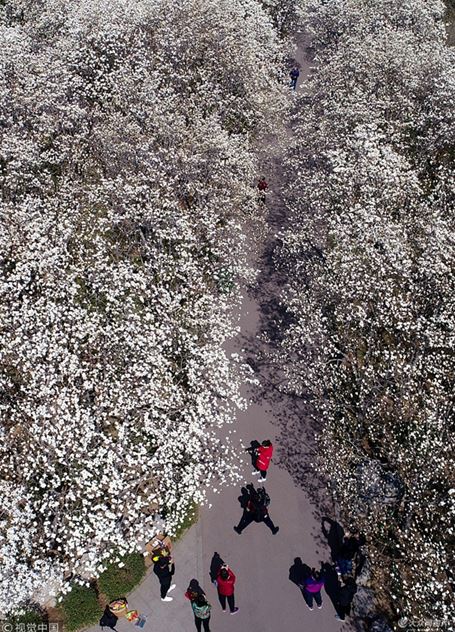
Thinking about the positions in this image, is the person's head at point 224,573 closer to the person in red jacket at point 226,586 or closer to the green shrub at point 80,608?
the person in red jacket at point 226,586

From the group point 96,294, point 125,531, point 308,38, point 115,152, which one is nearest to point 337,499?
point 125,531

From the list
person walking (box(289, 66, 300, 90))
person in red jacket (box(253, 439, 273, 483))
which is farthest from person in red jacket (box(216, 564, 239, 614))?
person walking (box(289, 66, 300, 90))

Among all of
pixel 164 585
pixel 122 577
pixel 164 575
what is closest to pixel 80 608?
pixel 122 577

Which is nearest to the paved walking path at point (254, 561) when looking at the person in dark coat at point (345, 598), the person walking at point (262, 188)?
the person in dark coat at point (345, 598)

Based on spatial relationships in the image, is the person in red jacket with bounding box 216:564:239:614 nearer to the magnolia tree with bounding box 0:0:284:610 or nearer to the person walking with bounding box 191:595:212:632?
the person walking with bounding box 191:595:212:632

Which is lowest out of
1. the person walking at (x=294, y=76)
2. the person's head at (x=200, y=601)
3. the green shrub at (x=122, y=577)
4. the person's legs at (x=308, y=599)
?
the green shrub at (x=122, y=577)

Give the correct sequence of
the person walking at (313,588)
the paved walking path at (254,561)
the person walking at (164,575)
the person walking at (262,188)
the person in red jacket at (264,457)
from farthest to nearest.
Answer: the person walking at (262,188) → the person in red jacket at (264,457) → the paved walking path at (254,561) → the person walking at (164,575) → the person walking at (313,588)

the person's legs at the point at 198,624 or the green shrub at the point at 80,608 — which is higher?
the person's legs at the point at 198,624
